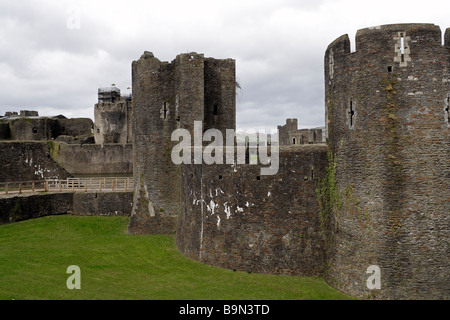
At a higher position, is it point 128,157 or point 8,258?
point 128,157

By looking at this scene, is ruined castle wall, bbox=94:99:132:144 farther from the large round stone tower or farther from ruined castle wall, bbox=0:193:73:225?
the large round stone tower

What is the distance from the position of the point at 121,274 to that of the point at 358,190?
942 cm

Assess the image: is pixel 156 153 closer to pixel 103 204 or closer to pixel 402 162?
pixel 103 204

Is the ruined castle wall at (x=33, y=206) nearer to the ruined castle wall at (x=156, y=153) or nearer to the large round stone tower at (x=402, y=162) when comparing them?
the ruined castle wall at (x=156, y=153)

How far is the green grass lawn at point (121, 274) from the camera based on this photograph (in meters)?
13.3

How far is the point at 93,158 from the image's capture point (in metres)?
53.4

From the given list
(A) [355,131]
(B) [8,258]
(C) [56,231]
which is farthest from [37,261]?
(A) [355,131]

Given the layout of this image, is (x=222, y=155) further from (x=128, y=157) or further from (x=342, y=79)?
(x=128, y=157)

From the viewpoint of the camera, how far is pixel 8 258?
56.4 feet

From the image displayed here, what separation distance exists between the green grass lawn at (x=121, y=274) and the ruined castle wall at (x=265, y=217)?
572 millimetres

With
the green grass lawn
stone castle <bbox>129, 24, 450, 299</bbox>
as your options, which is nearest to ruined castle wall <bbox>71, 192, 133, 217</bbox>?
the green grass lawn

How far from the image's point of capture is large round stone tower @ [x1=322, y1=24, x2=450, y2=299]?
12.2 m

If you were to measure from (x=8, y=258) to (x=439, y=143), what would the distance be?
17305 millimetres

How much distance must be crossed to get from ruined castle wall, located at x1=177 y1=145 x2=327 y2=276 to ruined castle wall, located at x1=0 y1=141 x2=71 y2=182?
785 inches
